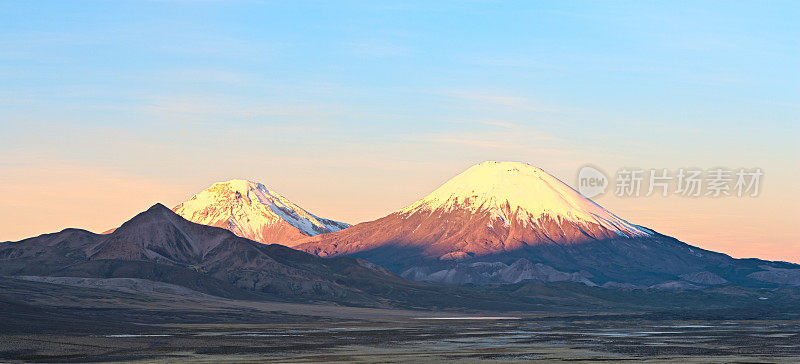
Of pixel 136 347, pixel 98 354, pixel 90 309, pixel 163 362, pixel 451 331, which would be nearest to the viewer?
pixel 163 362

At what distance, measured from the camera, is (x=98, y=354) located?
101 metres

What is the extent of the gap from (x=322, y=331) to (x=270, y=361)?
186 ft

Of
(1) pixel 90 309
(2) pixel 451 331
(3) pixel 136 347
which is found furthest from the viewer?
(1) pixel 90 309

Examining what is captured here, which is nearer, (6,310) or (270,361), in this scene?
(270,361)

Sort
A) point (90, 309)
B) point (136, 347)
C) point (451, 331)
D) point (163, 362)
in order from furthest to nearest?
point (90, 309)
point (451, 331)
point (136, 347)
point (163, 362)

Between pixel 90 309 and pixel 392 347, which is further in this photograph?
pixel 90 309

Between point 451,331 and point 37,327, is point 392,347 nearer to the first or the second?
point 451,331

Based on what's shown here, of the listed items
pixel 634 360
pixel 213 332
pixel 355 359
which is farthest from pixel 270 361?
pixel 213 332

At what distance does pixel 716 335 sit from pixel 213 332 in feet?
200

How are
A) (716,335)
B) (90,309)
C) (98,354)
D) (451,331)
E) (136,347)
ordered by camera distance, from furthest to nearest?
(90,309) → (451,331) → (716,335) → (136,347) → (98,354)

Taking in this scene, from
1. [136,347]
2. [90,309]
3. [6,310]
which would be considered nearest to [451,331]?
[136,347]

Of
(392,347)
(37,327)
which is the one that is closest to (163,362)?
(392,347)

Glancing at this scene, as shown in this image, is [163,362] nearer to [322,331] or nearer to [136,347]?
[136,347]

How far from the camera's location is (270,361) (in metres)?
92.8
